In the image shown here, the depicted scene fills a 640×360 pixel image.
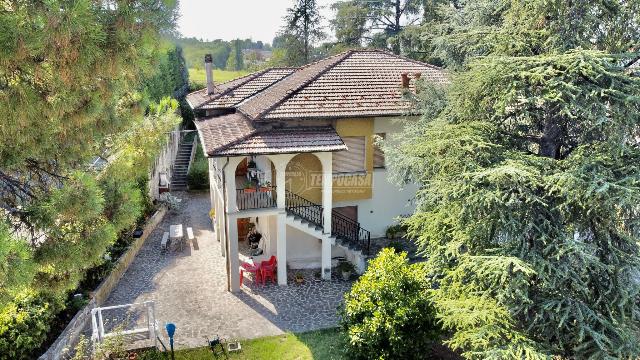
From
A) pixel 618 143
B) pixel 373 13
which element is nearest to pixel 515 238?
pixel 618 143

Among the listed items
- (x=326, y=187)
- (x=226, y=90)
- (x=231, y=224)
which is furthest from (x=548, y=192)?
(x=226, y=90)

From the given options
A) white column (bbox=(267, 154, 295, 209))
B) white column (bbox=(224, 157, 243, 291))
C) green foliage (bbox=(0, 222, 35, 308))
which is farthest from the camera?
white column (bbox=(267, 154, 295, 209))

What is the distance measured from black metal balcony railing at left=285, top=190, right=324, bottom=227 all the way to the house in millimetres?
43

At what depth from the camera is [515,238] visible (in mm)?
9727

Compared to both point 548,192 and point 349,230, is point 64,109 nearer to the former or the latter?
point 548,192

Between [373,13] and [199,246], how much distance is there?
3017cm

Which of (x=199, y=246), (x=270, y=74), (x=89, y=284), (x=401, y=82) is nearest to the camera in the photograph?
(x=89, y=284)

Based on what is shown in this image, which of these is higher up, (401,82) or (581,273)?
(401,82)

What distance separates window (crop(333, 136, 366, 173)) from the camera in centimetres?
1875

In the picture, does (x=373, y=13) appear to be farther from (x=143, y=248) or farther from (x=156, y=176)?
(x=143, y=248)

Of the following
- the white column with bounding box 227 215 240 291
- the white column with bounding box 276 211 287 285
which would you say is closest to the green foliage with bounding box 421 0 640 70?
the white column with bounding box 276 211 287 285

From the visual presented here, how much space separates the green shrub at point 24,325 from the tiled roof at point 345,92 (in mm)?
9278

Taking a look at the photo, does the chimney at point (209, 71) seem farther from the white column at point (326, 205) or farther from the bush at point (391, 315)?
the bush at point (391, 315)

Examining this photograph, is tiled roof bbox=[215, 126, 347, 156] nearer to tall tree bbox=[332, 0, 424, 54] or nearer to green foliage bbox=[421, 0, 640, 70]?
green foliage bbox=[421, 0, 640, 70]
